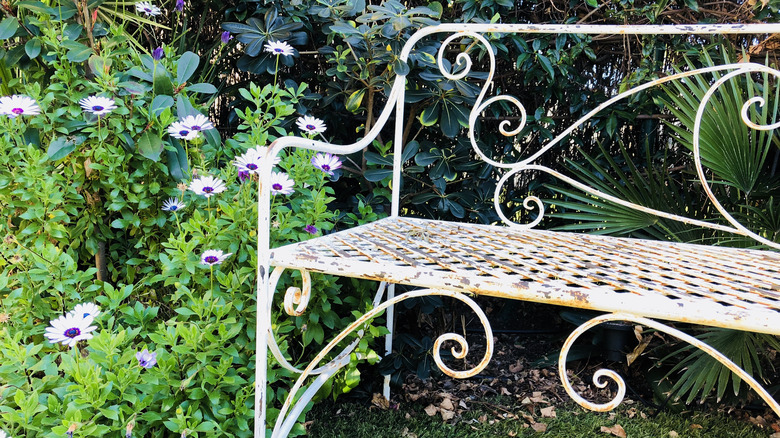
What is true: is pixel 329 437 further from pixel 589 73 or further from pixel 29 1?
pixel 589 73

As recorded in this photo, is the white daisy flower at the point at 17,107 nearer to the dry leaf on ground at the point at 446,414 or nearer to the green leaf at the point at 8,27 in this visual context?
the green leaf at the point at 8,27

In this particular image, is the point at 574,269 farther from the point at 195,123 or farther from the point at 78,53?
the point at 78,53

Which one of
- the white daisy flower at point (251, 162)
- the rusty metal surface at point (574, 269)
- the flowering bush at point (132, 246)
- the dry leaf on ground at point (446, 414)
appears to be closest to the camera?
A: the rusty metal surface at point (574, 269)

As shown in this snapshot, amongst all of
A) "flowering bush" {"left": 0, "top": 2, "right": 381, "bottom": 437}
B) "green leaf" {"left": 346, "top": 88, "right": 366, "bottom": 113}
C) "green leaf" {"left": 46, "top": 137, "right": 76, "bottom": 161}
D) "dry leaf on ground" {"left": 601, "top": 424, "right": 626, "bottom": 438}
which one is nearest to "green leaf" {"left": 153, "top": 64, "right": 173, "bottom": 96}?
"flowering bush" {"left": 0, "top": 2, "right": 381, "bottom": 437}

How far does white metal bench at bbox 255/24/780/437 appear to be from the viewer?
0.90 meters

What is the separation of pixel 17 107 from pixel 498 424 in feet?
5.12

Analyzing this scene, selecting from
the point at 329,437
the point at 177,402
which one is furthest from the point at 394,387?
the point at 177,402

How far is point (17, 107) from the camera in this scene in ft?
4.32

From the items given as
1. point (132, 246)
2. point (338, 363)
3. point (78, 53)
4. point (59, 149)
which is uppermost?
point (78, 53)

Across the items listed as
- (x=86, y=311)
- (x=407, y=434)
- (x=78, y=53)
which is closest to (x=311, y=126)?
(x=78, y=53)

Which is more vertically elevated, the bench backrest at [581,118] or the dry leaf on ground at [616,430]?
the bench backrest at [581,118]

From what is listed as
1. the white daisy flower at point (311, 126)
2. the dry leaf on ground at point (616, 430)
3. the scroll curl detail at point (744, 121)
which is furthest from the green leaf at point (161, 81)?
the dry leaf on ground at point (616, 430)

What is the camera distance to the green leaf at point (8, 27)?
1.46 meters

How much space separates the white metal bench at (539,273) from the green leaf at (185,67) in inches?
21.1
